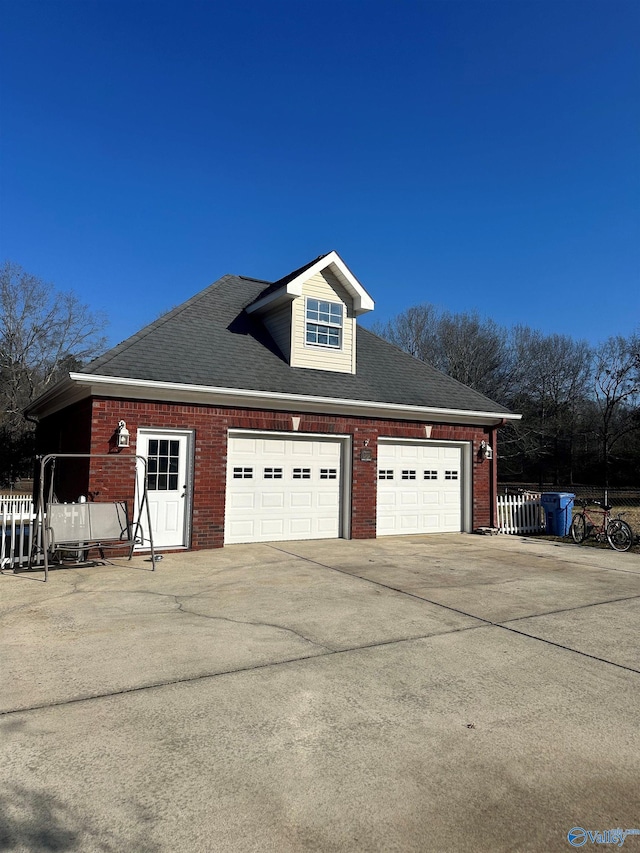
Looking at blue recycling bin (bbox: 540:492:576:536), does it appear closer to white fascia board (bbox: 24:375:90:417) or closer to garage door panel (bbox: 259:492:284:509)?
garage door panel (bbox: 259:492:284:509)

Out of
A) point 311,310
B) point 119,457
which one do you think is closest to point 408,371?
point 311,310

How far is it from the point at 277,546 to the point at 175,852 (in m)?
8.67

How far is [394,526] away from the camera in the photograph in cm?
1319

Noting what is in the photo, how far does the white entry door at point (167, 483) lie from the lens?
33.8ft

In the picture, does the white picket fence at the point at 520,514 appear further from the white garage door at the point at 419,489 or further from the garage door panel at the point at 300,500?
the garage door panel at the point at 300,500

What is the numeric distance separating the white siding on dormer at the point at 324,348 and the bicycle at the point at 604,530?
261 inches

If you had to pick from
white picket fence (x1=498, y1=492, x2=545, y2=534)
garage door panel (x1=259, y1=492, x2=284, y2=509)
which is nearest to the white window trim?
garage door panel (x1=259, y1=492, x2=284, y2=509)

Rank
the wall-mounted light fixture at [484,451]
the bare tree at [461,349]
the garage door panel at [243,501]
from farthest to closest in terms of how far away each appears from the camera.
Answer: the bare tree at [461,349], the wall-mounted light fixture at [484,451], the garage door panel at [243,501]

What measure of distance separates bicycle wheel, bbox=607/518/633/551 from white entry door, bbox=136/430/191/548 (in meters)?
9.29

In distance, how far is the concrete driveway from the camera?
8.66 ft

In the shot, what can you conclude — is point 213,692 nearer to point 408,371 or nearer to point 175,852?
point 175,852

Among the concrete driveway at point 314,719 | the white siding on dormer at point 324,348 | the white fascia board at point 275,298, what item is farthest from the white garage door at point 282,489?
the concrete driveway at point 314,719

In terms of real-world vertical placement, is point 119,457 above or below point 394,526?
above

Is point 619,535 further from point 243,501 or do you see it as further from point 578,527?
point 243,501
